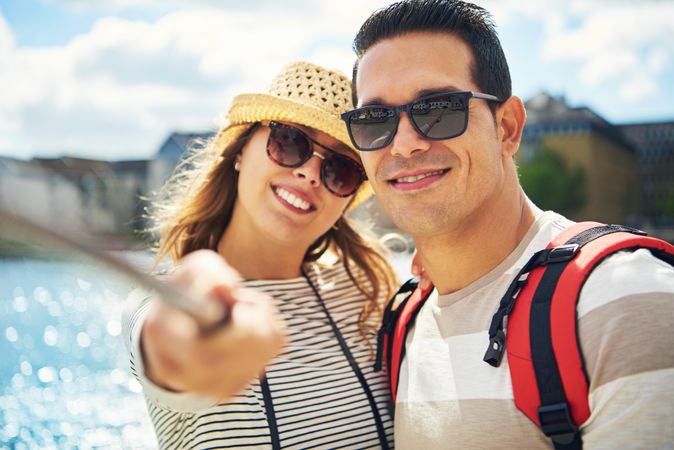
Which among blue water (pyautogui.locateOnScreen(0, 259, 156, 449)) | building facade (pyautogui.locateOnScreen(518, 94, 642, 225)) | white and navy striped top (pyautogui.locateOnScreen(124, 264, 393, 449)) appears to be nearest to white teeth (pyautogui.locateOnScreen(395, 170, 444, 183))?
white and navy striped top (pyautogui.locateOnScreen(124, 264, 393, 449))

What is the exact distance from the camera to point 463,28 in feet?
7.57

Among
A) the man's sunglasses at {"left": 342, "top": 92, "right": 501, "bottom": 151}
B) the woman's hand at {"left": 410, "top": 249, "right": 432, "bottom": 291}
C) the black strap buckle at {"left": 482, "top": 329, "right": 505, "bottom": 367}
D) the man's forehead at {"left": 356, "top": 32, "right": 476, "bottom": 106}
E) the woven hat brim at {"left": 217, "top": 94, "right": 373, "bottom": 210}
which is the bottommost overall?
the woman's hand at {"left": 410, "top": 249, "right": 432, "bottom": 291}

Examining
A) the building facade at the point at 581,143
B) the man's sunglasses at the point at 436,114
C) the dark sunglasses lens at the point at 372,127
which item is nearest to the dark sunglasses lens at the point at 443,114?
the man's sunglasses at the point at 436,114

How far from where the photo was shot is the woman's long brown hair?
300cm

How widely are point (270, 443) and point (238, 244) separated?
94 centimetres

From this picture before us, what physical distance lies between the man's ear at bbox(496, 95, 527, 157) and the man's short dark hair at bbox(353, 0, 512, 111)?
0.04m

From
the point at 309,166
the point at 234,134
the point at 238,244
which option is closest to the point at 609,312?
the point at 309,166

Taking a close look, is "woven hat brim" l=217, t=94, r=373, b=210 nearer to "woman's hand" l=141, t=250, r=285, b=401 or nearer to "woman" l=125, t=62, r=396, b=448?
"woman" l=125, t=62, r=396, b=448

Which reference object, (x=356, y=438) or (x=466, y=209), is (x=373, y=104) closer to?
(x=466, y=209)

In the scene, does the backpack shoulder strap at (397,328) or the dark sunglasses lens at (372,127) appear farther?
the backpack shoulder strap at (397,328)

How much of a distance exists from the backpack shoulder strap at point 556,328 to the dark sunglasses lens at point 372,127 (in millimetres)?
707

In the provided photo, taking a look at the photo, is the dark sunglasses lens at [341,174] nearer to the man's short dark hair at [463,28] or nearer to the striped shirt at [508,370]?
the man's short dark hair at [463,28]

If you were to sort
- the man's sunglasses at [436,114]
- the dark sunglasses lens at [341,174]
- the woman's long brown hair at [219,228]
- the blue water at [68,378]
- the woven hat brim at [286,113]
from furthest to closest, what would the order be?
the blue water at [68,378]
the woman's long brown hair at [219,228]
the dark sunglasses lens at [341,174]
the woven hat brim at [286,113]
the man's sunglasses at [436,114]

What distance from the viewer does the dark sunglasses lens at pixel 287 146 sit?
2783 millimetres
